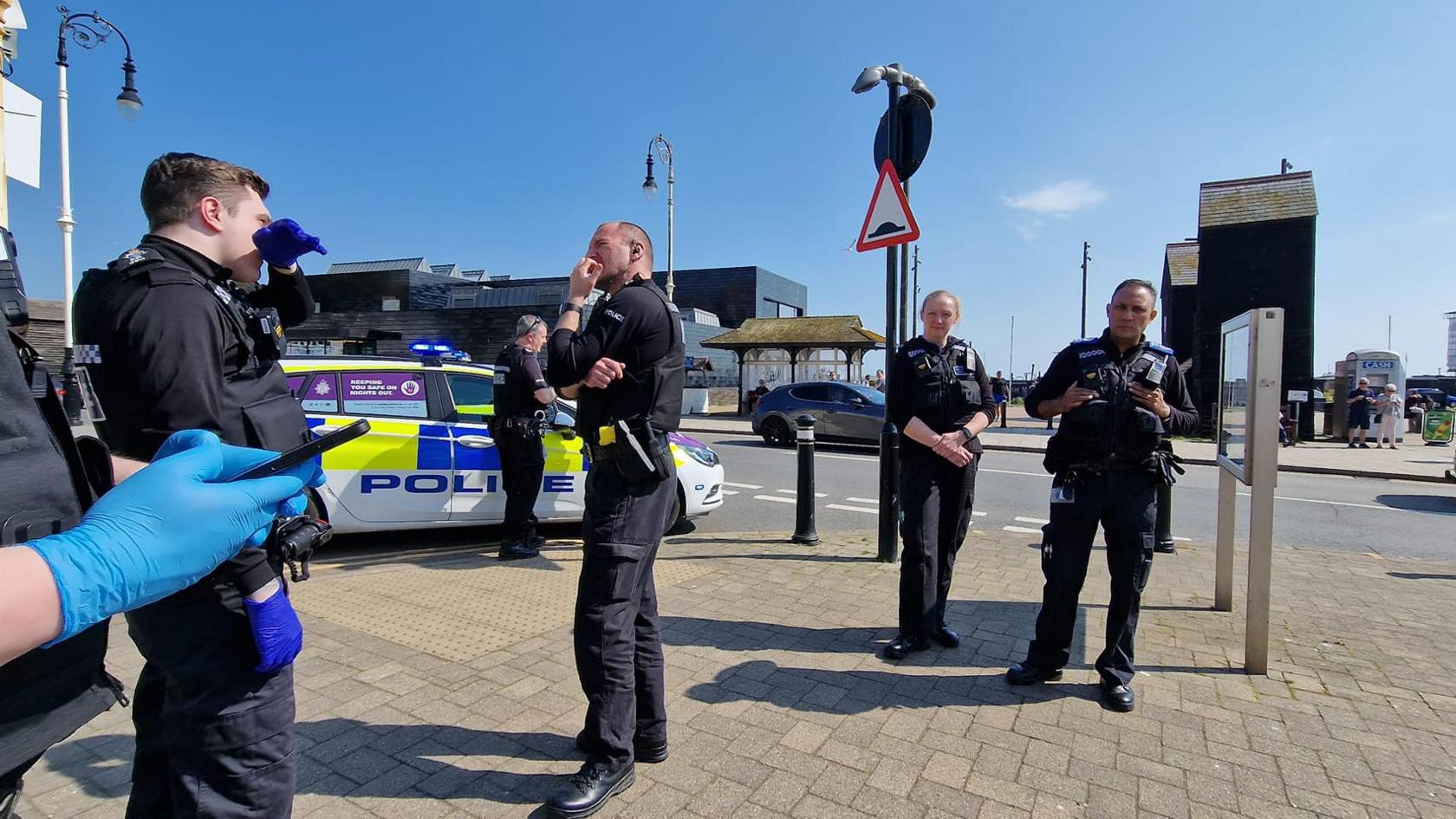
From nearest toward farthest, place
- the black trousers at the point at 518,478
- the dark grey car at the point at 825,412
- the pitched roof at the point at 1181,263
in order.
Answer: the black trousers at the point at 518,478
the dark grey car at the point at 825,412
the pitched roof at the point at 1181,263

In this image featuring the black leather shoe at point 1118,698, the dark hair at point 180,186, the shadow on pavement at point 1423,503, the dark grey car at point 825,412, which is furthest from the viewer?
the dark grey car at point 825,412

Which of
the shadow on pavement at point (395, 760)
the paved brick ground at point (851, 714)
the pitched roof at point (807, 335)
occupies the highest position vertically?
the pitched roof at point (807, 335)

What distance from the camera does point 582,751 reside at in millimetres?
2637

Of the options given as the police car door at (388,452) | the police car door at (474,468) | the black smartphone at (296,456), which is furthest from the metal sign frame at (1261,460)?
the police car door at (388,452)

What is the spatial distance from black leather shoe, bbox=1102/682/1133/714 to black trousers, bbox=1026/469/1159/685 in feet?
0.11

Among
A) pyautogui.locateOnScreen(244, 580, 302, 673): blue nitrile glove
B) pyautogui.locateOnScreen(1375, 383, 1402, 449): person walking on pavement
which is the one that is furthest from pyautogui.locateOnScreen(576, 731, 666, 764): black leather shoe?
pyautogui.locateOnScreen(1375, 383, 1402, 449): person walking on pavement

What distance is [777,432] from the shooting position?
15.6 m

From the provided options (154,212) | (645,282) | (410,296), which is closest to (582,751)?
(645,282)

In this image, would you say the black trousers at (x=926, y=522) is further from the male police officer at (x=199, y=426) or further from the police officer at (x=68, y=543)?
the police officer at (x=68, y=543)

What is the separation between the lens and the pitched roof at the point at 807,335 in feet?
79.1

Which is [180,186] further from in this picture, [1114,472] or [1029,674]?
[1029,674]

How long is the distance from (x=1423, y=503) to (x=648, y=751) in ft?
38.9

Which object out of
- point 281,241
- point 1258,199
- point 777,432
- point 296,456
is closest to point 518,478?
point 281,241

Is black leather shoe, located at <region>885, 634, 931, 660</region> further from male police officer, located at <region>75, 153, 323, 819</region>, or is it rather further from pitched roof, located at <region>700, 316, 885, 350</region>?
pitched roof, located at <region>700, 316, 885, 350</region>
